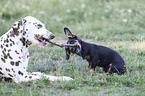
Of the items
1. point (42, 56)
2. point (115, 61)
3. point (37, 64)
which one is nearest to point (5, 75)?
point (37, 64)

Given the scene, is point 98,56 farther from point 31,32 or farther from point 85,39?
point 85,39

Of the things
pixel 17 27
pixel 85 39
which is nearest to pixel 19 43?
pixel 17 27

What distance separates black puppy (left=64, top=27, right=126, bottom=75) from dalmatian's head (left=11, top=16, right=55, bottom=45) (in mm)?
803

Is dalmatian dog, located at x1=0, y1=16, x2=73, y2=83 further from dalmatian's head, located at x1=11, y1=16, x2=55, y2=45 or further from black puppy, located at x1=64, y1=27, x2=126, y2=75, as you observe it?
black puppy, located at x1=64, y1=27, x2=126, y2=75

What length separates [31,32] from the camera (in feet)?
15.3

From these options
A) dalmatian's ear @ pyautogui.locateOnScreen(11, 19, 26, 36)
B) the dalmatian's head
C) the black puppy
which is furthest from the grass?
dalmatian's ear @ pyautogui.locateOnScreen(11, 19, 26, 36)

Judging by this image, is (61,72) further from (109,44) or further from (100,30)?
(100,30)

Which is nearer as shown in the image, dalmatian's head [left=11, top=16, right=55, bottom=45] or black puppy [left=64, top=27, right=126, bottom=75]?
dalmatian's head [left=11, top=16, right=55, bottom=45]

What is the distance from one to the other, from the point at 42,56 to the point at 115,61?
211cm

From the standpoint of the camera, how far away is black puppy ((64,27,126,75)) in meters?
5.35

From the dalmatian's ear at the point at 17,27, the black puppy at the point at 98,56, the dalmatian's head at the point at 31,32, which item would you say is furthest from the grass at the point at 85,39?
the dalmatian's ear at the point at 17,27

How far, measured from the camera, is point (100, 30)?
948 cm

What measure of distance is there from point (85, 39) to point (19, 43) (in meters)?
4.02

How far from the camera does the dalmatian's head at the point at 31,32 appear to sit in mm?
4648
